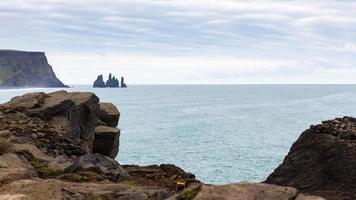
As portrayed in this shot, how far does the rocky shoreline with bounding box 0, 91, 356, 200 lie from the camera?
37.7 ft

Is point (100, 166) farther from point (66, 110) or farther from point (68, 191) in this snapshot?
point (66, 110)

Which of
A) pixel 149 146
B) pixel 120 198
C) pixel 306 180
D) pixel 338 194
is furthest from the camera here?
pixel 149 146

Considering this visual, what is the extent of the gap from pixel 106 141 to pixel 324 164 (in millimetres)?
19534

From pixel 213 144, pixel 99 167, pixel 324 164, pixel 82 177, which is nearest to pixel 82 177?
pixel 82 177

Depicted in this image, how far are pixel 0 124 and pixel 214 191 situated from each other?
2124 centimetres

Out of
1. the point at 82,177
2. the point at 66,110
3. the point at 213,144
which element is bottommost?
the point at 213,144

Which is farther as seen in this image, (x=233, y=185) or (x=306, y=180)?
(x=306, y=180)

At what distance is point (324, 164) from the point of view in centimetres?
2223

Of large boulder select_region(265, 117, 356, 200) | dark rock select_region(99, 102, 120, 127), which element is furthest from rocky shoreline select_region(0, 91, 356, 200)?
dark rock select_region(99, 102, 120, 127)

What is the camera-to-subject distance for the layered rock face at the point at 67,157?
493 inches

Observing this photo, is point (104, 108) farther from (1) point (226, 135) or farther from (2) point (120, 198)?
(1) point (226, 135)

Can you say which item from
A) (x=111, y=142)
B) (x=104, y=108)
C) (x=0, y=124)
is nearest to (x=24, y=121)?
(x=0, y=124)

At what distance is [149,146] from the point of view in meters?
99.5

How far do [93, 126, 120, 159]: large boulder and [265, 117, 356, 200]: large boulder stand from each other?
16.3 meters
